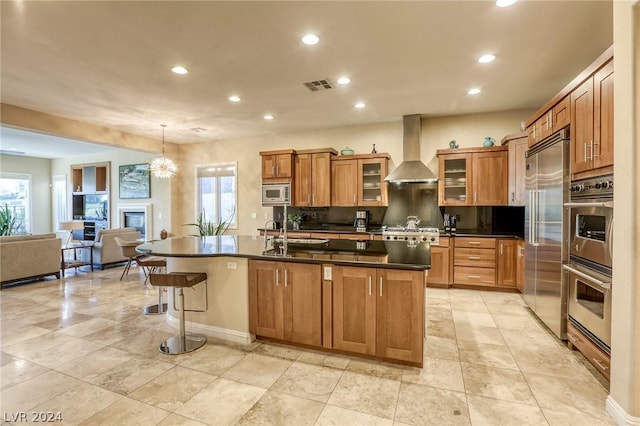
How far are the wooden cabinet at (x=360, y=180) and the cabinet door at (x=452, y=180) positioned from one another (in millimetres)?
911

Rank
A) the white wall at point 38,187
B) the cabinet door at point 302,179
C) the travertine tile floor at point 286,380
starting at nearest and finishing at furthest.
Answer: the travertine tile floor at point 286,380
the cabinet door at point 302,179
the white wall at point 38,187

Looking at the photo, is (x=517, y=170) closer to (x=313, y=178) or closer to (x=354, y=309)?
(x=313, y=178)

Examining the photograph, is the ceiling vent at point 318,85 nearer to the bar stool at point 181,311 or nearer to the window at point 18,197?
the bar stool at point 181,311

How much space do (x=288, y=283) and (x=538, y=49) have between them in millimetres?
3311

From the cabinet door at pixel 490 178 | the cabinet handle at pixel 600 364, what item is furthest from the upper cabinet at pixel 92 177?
the cabinet handle at pixel 600 364

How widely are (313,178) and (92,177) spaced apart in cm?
716

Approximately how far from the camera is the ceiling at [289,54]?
233 centimetres

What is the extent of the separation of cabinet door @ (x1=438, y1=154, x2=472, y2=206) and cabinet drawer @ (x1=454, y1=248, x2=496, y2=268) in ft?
2.58

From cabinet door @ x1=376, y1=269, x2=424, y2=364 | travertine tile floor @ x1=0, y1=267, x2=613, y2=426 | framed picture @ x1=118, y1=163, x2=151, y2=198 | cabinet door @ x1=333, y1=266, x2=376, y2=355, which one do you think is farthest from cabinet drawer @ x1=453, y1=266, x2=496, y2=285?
framed picture @ x1=118, y1=163, x2=151, y2=198

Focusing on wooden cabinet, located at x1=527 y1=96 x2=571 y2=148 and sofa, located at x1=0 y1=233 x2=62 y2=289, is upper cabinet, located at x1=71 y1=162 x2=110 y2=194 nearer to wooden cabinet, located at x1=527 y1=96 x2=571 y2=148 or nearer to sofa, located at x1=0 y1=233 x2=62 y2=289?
sofa, located at x1=0 y1=233 x2=62 y2=289

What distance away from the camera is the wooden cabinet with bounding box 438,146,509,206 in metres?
4.63

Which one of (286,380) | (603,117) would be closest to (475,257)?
(603,117)

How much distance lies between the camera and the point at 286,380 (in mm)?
2293

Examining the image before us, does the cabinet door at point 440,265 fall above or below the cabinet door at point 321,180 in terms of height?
below
